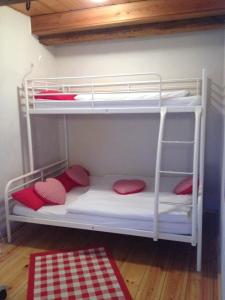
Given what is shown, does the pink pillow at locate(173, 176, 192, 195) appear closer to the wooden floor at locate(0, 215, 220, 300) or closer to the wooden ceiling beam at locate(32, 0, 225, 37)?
the wooden floor at locate(0, 215, 220, 300)

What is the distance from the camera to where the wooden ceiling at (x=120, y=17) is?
A: 8.68 ft

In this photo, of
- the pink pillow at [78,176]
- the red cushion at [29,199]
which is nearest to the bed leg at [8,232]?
the red cushion at [29,199]

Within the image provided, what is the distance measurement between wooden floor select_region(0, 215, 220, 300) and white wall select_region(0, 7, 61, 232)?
1.61 feet

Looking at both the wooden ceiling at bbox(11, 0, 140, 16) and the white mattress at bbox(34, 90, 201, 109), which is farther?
the wooden ceiling at bbox(11, 0, 140, 16)

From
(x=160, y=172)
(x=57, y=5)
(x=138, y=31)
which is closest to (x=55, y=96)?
(x=57, y=5)

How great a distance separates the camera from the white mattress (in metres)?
2.49

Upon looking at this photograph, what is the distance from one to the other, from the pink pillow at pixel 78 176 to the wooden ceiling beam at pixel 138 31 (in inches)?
62.6

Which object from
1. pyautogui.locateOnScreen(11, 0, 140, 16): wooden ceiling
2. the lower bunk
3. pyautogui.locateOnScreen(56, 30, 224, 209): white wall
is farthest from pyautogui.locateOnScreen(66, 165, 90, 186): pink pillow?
pyautogui.locateOnScreen(11, 0, 140, 16): wooden ceiling

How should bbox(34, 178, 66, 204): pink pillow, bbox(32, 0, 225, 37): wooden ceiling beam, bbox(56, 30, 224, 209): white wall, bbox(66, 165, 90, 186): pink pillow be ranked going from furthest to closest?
bbox(66, 165, 90, 186): pink pillow < bbox(56, 30, 224, 209): white wall < bbox(34, 178, 66, 204): pink pillow < bbox(32, 0, 225, 37): wooden ceiling beam

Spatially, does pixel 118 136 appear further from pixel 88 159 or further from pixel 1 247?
pixel 1 247

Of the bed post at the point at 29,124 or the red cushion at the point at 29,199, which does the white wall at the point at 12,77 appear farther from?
the red cushion at the point at 29,199

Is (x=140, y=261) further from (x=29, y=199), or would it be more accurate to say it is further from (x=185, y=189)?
(x=29, y=199)

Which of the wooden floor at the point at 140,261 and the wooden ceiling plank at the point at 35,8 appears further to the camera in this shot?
the wooden ceiling plank at the point at 35,8

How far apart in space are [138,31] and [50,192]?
79.6 inches
